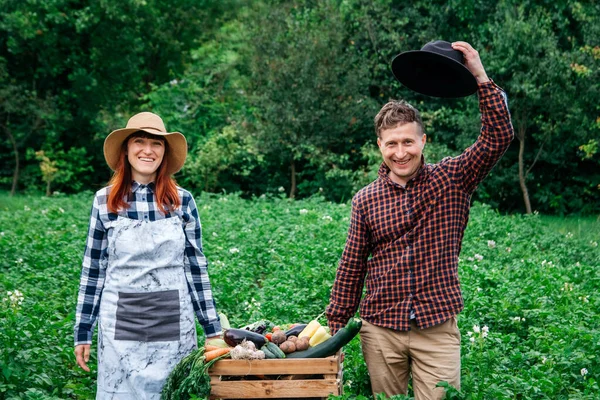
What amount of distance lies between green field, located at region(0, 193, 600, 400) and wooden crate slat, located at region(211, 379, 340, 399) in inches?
33.6

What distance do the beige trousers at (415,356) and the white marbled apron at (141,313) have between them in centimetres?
97

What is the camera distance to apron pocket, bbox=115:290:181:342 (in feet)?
12.3

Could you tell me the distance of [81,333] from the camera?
394 centimetres

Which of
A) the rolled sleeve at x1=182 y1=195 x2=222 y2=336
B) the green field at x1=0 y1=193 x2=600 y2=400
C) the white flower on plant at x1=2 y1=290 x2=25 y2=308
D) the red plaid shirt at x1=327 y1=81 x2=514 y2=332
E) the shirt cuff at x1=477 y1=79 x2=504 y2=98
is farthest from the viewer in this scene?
the white flower on plant at x1=2 y1=290 x2=25 y2=308

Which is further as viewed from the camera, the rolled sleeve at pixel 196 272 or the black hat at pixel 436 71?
the rolled sleeve at pixel 196 272

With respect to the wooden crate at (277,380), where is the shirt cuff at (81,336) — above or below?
above

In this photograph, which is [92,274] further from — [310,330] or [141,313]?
[310,330]

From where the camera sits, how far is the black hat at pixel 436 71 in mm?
3699

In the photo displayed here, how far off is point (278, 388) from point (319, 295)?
3554 millimetres

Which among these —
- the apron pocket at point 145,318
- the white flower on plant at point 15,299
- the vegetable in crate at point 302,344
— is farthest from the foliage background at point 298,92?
the apron pocket at point 145,318

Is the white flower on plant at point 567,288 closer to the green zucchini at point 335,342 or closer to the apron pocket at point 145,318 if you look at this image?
the green zucchini at point 335,342

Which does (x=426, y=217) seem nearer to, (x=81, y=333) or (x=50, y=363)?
(x=81, y=333)

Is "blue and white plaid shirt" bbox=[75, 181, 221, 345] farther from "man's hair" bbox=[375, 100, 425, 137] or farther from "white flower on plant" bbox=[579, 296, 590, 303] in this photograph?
"white flower on plant" bbox=[579, 296, 590, 303]

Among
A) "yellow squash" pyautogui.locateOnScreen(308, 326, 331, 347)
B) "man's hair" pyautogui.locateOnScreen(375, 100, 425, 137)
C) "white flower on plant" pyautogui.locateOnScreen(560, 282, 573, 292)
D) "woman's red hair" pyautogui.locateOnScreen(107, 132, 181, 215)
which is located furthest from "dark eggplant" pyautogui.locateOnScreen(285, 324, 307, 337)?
"white flower on plant" pyautogui.locateOnScreen(560, 282, 573, 292)
